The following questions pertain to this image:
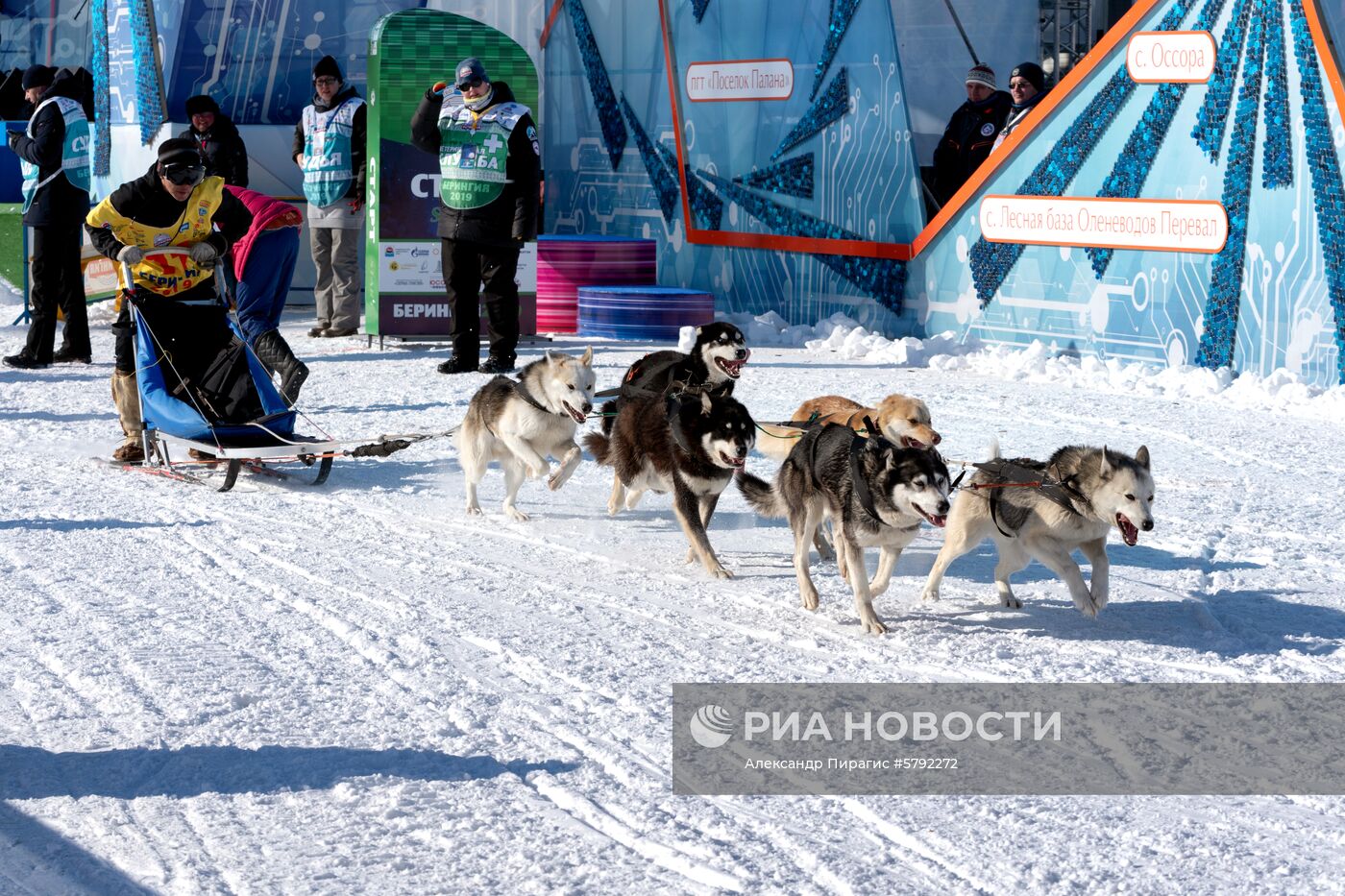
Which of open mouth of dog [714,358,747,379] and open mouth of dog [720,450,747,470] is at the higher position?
open mouth of dog [714,358,747,379]

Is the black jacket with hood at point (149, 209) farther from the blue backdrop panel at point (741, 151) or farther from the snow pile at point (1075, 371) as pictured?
the blue backdrop panel at point (741, 151)

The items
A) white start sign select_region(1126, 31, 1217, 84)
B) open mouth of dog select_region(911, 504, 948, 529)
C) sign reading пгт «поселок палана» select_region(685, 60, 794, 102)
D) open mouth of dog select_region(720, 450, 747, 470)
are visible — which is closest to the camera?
open mouth of dog select_region(911, 504, 948, 529)

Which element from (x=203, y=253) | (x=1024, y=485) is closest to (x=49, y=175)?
(x=203, y=253)

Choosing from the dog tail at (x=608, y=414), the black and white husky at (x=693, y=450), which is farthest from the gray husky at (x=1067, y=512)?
the dog tail at (x=608, y=414)

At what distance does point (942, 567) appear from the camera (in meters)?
4.64

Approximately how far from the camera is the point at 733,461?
16.4 ft

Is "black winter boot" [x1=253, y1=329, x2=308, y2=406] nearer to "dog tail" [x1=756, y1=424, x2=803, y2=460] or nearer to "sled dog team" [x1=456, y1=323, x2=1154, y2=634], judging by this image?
"sled dog team" [x1=456, y1=323, x2=1154, y2=634]

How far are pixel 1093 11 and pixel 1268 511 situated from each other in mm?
7171

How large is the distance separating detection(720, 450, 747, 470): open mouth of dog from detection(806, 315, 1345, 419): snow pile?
170 inches

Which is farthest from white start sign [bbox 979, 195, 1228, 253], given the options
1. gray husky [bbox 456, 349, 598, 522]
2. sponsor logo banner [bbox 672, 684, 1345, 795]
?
sponsor logo banner [bbox 672, 684, 1345, 795]

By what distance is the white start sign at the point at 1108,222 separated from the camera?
896cm

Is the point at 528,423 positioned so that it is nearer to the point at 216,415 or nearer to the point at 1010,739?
the point at 216,415

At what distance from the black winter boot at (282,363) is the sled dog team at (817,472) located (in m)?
1.31

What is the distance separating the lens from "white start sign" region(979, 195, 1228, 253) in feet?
29.4
